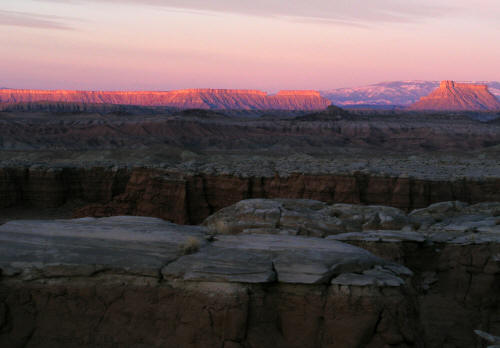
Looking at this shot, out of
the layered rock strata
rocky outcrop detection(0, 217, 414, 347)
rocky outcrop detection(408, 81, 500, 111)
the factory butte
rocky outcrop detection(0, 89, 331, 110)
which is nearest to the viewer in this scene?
rocky outcrop detection(0, 217, 414, 347)

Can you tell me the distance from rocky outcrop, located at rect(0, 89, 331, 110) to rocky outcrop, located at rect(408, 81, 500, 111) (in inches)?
1548

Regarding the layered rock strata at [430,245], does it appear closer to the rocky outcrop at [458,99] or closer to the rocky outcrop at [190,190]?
the rocky outcrop at [190,190]

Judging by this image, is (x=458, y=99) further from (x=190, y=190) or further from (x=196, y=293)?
(x=196, y=293)

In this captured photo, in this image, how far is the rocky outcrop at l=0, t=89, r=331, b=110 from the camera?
17038cm

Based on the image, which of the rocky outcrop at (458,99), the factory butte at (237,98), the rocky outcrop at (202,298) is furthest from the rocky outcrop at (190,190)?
the rocky outcrop at (458,99)

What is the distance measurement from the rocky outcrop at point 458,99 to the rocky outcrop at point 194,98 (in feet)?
129

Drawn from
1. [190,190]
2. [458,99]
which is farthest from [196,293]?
[458,99]

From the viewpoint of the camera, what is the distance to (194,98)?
7101 inches

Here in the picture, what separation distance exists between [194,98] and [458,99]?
97.9 metres

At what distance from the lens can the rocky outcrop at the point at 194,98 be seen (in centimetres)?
17038

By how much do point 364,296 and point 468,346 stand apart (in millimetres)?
4222

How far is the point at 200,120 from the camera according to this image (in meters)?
78.1

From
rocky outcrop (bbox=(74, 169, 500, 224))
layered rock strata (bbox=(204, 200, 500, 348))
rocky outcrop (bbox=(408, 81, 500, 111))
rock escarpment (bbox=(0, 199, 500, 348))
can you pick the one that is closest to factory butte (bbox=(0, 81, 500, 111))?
rocky outcrop (bbox=(408, 81, 500, 111))

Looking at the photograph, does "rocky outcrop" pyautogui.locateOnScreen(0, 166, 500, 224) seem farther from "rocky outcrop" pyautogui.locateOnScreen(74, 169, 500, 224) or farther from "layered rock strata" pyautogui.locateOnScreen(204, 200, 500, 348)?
"layered rock strata" pyautogui.locateOnScreen(204, 200, 500, 348)
